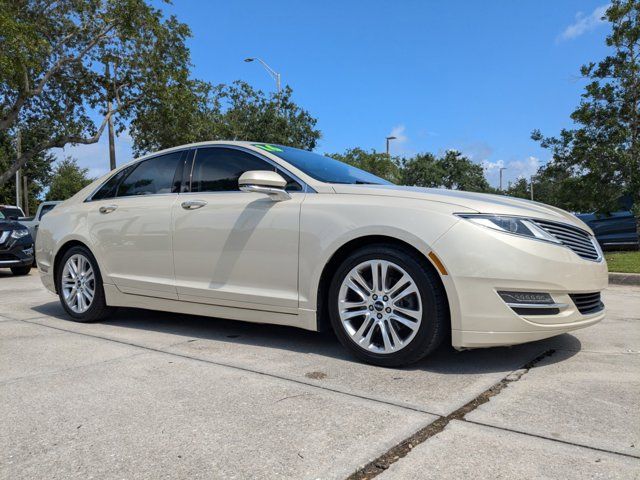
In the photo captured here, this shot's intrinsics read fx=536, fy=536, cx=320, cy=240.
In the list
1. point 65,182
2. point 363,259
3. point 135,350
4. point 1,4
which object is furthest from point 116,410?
point 65,182

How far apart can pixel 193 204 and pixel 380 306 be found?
181 centimetres

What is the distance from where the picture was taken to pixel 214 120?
84.0 feet

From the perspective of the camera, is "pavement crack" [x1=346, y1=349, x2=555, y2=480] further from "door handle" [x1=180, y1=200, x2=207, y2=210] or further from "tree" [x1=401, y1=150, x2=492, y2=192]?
"tree" [x1=401, y1=150, x2=492, y2=192]

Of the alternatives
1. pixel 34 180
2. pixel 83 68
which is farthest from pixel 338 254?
pixel 34 180

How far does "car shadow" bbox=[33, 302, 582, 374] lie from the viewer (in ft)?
11.3

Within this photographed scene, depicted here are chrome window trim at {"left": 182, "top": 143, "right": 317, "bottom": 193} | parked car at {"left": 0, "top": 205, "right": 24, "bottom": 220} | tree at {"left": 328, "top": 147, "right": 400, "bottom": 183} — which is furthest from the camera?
tree at {"left": 328, "top": 147, "right": 400, "bottom": 183}

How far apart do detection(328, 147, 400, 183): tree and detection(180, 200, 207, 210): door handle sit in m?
39.4

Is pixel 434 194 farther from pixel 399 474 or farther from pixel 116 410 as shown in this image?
pixel 116 410

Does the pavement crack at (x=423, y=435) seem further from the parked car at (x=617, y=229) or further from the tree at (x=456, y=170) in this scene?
the tree at (x=456, y=170)

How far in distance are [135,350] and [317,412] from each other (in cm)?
187

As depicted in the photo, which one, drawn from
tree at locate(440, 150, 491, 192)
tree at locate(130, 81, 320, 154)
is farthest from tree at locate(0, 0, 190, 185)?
tree at locate(440, 150, 491, 192)

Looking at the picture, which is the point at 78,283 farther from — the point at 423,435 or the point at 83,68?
the point at 83,68

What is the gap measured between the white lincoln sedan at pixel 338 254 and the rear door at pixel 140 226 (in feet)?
0.05

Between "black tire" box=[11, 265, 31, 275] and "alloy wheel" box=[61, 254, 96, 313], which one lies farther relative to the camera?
"black tire" box=[11, 265, 31, 275]
